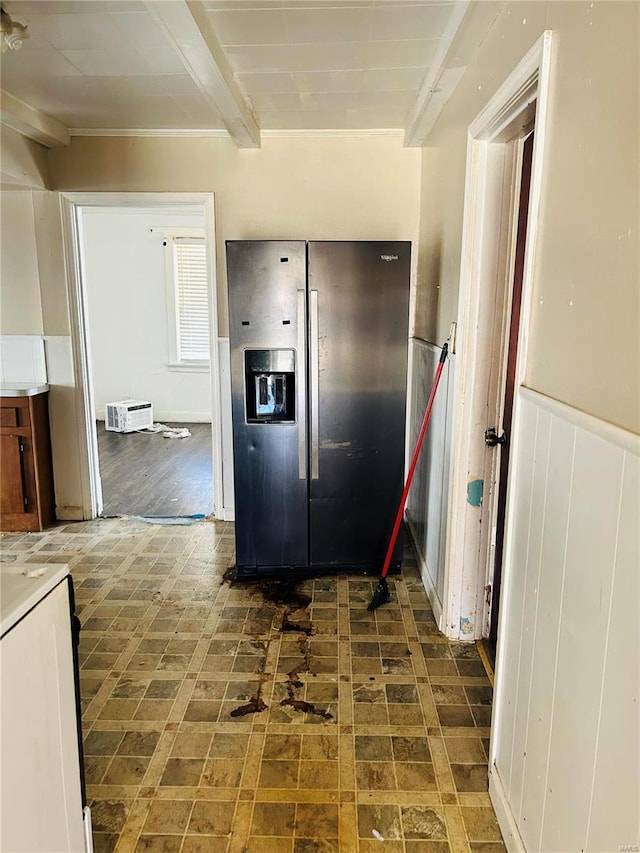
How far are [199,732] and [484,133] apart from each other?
235cm

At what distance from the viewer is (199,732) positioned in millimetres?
1943

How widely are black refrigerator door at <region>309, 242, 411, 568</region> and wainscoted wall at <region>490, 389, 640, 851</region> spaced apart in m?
1.44

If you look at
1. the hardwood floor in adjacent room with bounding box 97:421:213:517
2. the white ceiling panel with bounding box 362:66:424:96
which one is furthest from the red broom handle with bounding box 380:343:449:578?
the hardwood floor in adjacent room with bounding box 97:421:213:517

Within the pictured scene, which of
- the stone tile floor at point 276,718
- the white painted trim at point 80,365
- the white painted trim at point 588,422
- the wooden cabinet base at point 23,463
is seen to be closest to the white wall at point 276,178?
the white painted trim at point 80,365

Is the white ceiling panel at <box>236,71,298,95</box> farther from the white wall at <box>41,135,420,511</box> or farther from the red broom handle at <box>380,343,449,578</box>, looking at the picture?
the red broom handle at <box>380,343,449,578</box>

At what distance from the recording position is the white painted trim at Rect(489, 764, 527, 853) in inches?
56.5

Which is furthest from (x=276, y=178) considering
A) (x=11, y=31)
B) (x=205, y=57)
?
(x=11, y=31)

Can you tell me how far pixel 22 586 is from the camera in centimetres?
111

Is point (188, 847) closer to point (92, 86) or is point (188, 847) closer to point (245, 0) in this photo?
point (245, 0)

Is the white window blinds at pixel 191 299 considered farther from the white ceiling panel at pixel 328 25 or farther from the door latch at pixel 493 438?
the door latch at pixel 493 438

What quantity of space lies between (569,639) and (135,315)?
6531 millimetres

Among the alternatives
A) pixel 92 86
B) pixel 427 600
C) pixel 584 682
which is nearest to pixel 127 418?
pixel 92 86

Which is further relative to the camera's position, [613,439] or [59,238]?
[59,238]

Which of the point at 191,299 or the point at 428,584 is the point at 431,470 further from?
the point at 191,299
